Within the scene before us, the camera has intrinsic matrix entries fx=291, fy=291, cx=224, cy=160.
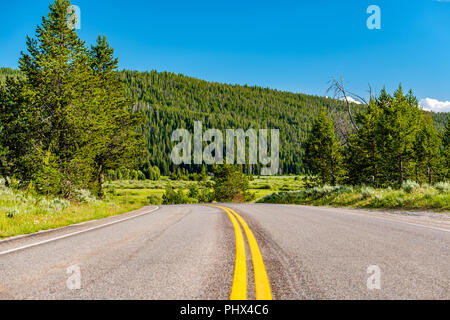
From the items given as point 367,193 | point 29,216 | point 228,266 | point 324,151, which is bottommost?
point 367,193

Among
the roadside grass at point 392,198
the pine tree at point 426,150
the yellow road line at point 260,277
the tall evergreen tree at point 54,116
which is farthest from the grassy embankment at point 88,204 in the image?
the pine tree at point 426,150

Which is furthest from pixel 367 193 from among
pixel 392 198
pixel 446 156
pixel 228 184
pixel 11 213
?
pixel 228 184

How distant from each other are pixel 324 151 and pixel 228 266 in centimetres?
3156

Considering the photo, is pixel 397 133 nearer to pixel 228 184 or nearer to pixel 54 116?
pixel 54 116

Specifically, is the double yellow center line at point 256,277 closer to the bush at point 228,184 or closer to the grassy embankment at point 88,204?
the grassy embankment at point 88,204

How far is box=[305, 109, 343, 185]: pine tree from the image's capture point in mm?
33000

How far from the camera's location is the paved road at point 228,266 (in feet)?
9.45

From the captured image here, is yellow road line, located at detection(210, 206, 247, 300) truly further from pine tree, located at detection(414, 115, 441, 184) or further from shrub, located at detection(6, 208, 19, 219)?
pine tree, located at detection(414, 115, 441, 184)

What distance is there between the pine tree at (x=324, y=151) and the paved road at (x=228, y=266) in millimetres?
27875

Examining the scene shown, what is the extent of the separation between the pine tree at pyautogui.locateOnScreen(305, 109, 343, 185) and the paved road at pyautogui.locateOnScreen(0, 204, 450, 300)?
2787 cm

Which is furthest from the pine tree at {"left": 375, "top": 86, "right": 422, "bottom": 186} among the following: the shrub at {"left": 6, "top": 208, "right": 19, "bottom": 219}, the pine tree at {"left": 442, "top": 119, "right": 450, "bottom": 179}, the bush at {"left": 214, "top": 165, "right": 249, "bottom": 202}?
the bush at {"left": 214, "top": 165, "right": 249, "bottom": 202}

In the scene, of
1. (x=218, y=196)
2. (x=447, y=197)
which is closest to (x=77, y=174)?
(x=447, y=197)

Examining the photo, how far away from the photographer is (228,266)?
3818 millimetres

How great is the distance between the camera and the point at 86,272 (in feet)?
11.9
